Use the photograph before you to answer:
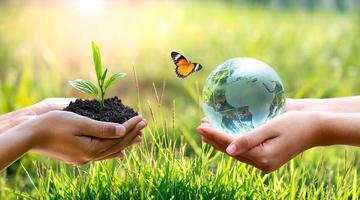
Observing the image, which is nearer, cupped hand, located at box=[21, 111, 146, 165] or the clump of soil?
cupped hand, located at box=[21, 111, 146, 165]

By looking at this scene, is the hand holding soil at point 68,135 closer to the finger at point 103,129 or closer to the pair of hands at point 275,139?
the finger at point 103,129

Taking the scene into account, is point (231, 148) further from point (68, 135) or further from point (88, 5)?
point (88, 5)

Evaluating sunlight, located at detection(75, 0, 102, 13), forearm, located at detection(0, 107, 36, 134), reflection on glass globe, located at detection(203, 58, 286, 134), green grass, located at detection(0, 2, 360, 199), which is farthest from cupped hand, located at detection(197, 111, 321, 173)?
sunlight, located at detection(75, 0, 102, 13)

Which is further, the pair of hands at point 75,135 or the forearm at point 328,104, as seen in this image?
the forearm at point 328,104

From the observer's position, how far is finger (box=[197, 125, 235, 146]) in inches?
96.1

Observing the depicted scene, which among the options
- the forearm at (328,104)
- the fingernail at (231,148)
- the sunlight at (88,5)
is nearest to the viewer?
the fingernail at (231,148)

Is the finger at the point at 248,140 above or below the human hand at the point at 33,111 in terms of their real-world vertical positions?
below

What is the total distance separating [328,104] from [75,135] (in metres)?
1.15

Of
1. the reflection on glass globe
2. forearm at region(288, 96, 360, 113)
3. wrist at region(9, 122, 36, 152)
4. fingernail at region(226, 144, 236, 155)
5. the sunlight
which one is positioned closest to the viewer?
fingernail at region(226, 144, 236, 155)

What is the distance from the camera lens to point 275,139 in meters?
2.37

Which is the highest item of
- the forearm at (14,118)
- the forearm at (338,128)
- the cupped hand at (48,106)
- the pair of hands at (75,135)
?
the cupped hand at (48,106)

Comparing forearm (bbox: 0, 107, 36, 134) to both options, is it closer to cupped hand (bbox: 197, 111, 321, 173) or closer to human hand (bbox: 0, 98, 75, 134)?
human hand (bbox: 0, 98, 75, 134)

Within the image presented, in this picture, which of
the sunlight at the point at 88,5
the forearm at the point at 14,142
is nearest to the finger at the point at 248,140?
the forearm at the point at 14,142

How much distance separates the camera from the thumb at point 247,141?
2.30 meters
